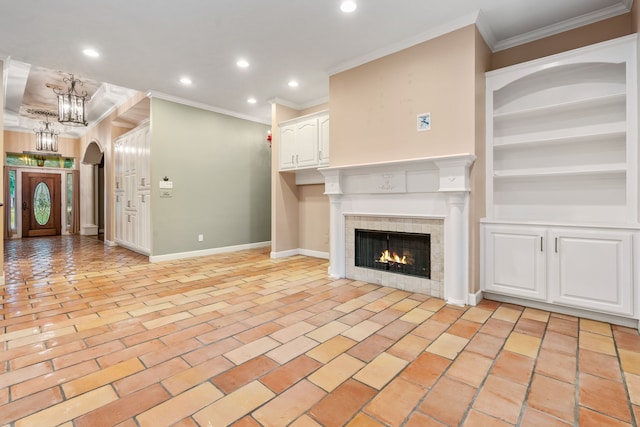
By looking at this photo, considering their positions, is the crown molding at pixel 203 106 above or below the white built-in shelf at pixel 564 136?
above

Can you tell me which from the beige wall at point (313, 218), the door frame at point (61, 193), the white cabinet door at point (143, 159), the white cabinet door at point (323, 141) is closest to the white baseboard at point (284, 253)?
the beige wall at point (313, 218)

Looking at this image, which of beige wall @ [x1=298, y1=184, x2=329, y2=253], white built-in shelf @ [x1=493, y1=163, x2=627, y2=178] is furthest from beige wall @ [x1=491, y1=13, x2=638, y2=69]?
beige wall @ [x1=298, y1=184, x2=329, y2=253]

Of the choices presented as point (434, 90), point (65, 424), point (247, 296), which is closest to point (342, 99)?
point (434, 90)

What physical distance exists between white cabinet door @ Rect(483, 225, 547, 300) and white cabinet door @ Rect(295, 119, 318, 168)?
8.76 feet

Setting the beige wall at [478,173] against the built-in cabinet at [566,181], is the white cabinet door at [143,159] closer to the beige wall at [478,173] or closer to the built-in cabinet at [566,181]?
the beige wall at [478,173]

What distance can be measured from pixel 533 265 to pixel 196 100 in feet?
17.6

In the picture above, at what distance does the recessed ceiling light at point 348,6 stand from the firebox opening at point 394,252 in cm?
224

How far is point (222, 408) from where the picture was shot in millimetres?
1435

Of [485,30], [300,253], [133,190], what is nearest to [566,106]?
[485,30]

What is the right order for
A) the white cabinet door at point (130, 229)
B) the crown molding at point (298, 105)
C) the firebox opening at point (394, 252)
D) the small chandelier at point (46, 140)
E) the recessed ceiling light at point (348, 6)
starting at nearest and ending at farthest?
the recessed ceiling light at point (348, 6), the firebox opening at point (394, 252), the crown molding at point (298, 105), the white cabinet door at point (130, 229), the small chandelier at point (46, 140)

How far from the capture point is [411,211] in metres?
3.26

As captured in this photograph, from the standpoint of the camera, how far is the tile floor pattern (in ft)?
4.65

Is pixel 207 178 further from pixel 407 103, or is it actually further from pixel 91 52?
pixel 407 103

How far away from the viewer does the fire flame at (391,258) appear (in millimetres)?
3433
